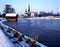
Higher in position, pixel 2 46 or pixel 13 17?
pixel 2 46

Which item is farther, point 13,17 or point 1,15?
point 1,15

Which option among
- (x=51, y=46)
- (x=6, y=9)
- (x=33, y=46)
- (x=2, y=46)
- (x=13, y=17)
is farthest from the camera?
(x=6, y=9)

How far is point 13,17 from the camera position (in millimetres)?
63719

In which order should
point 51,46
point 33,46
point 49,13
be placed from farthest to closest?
1. point 49,13
2. point 51,46
3. point 33,46

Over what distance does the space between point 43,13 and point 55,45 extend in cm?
12750

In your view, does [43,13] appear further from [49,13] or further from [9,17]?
[9,17]

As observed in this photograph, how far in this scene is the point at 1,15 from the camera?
9688 cm

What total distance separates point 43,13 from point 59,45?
128 m

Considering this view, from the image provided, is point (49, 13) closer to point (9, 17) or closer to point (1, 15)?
point (1, 15)

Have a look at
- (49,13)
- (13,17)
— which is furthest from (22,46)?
(49,13)

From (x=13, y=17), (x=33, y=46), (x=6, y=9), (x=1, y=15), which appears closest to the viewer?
(x=33, y=46)

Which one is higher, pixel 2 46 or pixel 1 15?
pixel 2 46

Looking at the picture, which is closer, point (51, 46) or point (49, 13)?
point (51, 46)

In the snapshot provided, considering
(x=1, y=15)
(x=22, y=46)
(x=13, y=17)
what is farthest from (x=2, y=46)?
(x=1, y=15)
